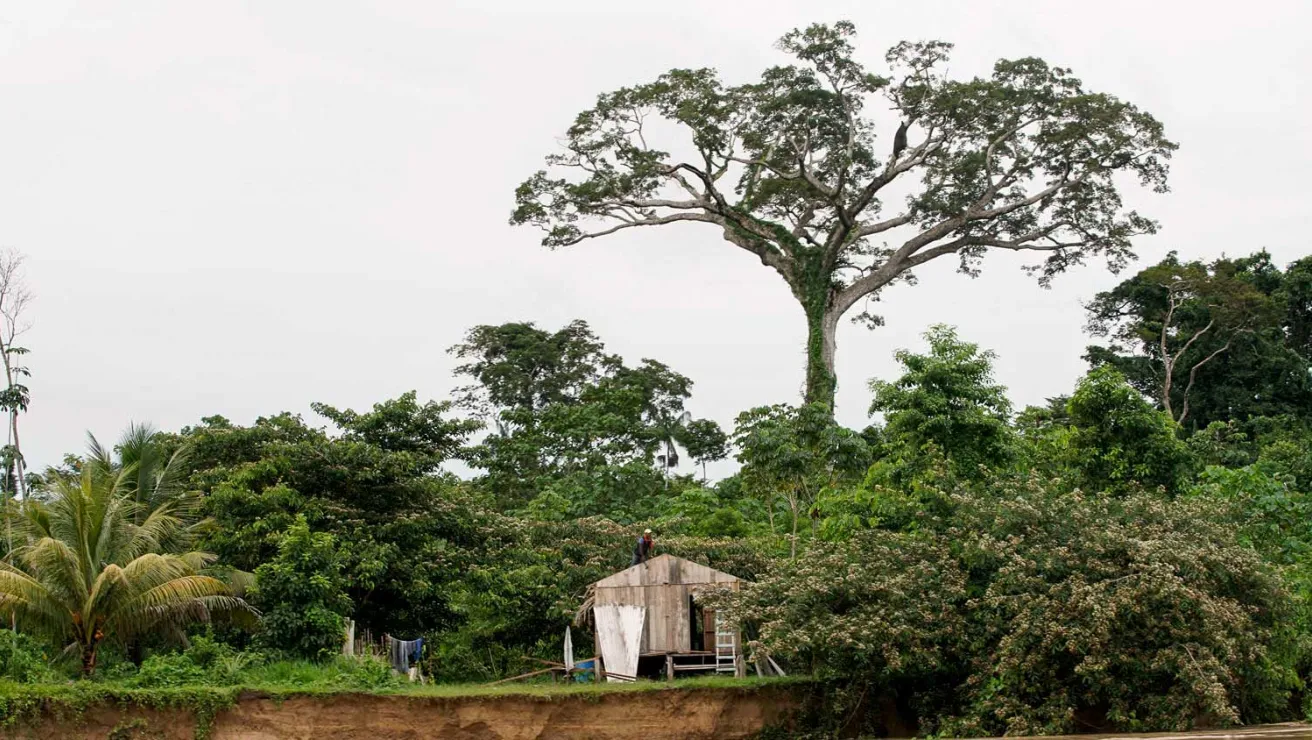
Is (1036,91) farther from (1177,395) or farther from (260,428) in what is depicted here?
(260,428)

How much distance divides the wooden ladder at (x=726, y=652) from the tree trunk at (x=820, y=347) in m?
15.8

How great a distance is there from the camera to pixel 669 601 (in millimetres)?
19281

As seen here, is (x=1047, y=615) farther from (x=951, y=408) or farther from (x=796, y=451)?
(x=796, y=451)

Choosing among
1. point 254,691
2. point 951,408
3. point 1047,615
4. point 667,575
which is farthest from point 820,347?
point 254,691

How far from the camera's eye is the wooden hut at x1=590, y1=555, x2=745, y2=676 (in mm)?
19188

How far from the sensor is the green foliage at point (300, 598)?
17.7m

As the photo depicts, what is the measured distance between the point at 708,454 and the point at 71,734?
32293mm

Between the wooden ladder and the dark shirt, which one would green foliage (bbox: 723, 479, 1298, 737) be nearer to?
the wooden ladder

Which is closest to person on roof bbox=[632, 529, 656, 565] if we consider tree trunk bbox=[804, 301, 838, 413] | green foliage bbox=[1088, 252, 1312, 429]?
tree trunk bbox=[804, 301, 838, 413]

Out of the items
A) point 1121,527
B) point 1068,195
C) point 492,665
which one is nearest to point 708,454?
point 1068,195

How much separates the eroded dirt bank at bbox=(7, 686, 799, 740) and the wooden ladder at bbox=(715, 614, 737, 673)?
1.22 metres

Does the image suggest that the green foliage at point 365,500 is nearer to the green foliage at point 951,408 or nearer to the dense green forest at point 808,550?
the dense green forest at point 808,550

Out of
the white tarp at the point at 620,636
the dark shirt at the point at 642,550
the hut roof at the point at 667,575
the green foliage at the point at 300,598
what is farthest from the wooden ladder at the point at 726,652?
the green foliage at the point at 300,598

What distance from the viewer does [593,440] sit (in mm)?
34000
